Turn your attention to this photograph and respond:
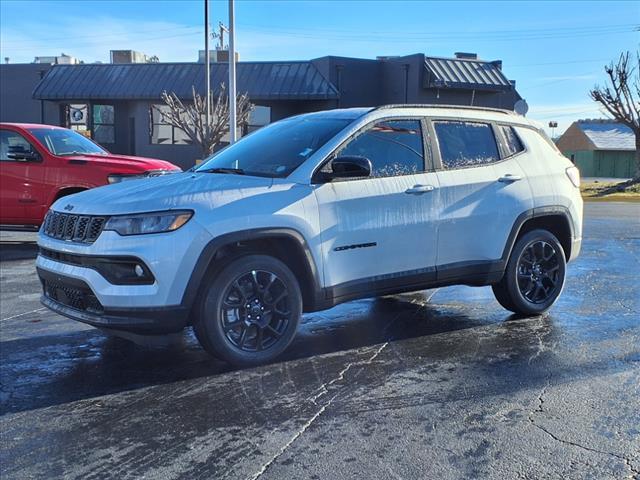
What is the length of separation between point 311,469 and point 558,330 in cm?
342

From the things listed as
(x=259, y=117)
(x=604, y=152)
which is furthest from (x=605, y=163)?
(x=259, y=117)

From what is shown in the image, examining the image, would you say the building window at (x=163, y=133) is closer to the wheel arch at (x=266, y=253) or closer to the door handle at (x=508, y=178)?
the door handle at (x=508, y=178)

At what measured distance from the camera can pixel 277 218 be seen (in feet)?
15.5

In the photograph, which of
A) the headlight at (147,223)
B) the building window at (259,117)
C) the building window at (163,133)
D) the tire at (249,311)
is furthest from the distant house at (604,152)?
the headlight at (147,223)

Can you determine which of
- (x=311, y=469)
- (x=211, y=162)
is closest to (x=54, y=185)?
(x=211, y=162)

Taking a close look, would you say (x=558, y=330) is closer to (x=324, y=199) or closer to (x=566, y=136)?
(x=324, y=199)

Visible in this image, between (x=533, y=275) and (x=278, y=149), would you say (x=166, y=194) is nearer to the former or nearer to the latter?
(x=278, y=149)

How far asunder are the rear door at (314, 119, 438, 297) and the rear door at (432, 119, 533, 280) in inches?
7.2

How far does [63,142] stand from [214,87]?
1773cm

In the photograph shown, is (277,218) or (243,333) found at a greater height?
(277,218)

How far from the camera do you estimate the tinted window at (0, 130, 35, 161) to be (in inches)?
409

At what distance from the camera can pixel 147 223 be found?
437 centimetres

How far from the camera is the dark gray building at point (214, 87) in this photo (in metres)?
26.9

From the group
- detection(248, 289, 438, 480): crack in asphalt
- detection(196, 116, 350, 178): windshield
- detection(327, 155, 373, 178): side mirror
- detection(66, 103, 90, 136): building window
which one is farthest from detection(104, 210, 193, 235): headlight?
detection(66, 103, 90, 136): building window
